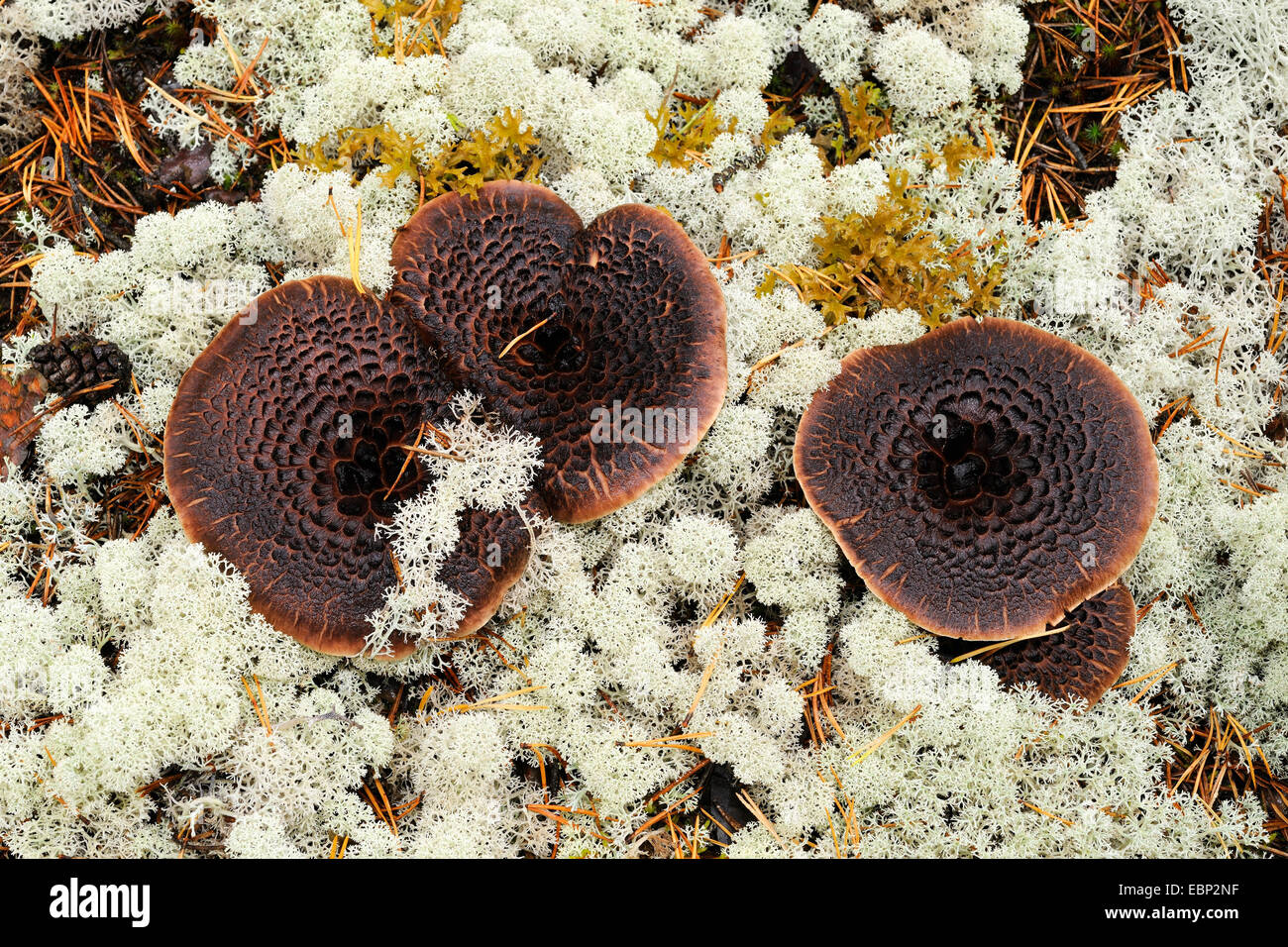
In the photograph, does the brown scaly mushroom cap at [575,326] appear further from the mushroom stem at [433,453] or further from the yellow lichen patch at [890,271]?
the yellow lichen patch at [890,271]

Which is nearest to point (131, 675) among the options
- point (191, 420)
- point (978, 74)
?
point (191, 420)

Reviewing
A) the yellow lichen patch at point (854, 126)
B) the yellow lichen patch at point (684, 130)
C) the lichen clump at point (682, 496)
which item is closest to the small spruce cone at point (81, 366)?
the lichen clump at point (682, 496)

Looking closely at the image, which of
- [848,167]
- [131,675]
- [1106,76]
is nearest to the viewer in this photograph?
[131,675]

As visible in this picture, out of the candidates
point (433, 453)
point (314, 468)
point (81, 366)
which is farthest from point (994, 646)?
point (81, 366)

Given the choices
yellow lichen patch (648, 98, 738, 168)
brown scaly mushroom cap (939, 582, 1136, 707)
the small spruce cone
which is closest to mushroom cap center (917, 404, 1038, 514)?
brown scaly mushroom cap (939, 582, 1136, 707)

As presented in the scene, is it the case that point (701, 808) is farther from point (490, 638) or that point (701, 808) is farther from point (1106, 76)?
point (1106, 76)

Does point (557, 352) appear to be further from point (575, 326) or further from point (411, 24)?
point (411, 24)

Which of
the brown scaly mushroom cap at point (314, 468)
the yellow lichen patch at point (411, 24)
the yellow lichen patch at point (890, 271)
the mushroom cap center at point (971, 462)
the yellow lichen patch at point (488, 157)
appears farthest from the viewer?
the yellow lichen patch at point (411, 24)
